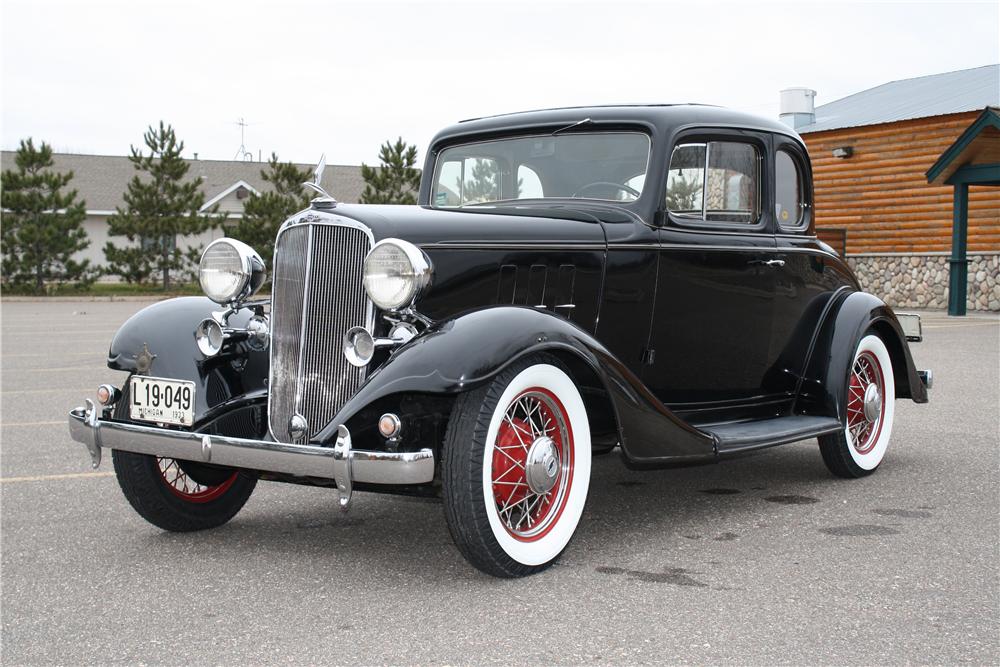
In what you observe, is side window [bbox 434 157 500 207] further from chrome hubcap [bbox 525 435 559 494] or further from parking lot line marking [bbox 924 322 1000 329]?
parking lot line marking [bbox 924 322 1000 329]

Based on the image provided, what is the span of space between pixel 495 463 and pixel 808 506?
194 cm

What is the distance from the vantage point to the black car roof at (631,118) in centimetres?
514

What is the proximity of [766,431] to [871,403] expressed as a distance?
1137 mm

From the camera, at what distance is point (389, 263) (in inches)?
150

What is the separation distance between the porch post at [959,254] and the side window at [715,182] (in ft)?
53.9

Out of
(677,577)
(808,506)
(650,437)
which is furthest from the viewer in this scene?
(808,506)

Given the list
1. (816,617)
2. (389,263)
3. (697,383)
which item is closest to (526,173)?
Result: (697,383)

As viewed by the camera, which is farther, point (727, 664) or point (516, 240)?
point (516, 240)

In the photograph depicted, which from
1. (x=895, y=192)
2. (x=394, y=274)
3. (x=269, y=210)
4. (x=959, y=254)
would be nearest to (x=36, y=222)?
(x=269, y=210)

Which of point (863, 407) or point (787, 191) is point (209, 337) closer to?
point (787, 191)

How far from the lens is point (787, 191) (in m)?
5.85

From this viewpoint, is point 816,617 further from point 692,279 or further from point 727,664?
point 692,279

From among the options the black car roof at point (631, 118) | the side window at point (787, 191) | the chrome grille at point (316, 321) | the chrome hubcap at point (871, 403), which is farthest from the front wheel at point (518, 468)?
the chrome hubcap at point (871, 403)

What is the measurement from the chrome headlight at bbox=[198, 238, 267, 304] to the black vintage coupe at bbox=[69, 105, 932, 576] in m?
0.01
